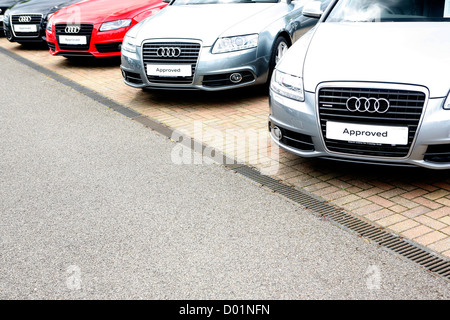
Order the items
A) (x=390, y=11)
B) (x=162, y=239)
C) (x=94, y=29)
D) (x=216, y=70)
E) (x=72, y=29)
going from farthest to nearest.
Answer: (x=72, y=29), (x=94, y=29), (x=216, y=70), (x=390, y=11), (x=162, y=239)

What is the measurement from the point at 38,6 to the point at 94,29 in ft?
10.9

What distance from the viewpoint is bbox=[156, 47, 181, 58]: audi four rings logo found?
7.12m

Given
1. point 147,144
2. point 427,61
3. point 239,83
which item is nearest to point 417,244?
point 427,61

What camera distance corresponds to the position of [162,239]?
392cm

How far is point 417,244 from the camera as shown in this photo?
12.4 ft

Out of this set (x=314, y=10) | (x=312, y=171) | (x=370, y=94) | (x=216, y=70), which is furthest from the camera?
(x=216, y=70)

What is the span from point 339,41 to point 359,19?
0.67m

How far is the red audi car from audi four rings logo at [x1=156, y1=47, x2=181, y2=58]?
3.11 m

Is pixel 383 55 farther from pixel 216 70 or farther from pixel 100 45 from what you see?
pixel 100 45

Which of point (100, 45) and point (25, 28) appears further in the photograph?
point (25, 28)

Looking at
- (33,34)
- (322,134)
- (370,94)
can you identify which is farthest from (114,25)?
(370,94)

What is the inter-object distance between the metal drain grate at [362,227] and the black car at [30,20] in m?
8.52

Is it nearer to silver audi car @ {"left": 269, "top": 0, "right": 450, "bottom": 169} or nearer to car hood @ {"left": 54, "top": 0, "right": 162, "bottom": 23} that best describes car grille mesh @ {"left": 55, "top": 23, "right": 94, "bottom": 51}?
car hood @ {"left": 54, "top": 0, "right": 162, "bottom": 23}

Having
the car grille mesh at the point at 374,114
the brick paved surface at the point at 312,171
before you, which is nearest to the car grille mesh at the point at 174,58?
the brick paved surface at the point at 312,171
